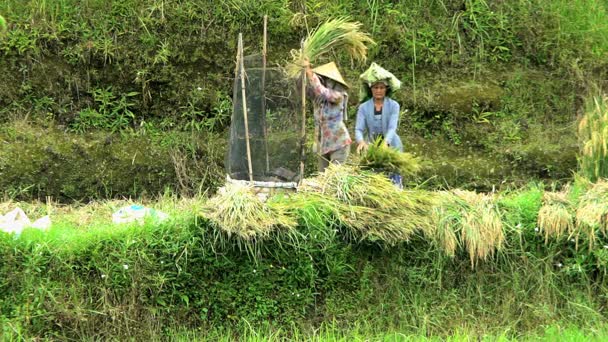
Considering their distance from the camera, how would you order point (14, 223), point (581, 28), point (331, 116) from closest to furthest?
point (14, 223) < point (331, 116) < point (581, 28)

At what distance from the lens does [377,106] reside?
22.5 feet

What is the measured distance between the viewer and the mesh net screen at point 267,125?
618cm

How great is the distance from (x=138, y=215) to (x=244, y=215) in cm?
116

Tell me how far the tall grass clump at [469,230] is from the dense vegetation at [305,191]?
0.04ft

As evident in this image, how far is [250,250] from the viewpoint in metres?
5.31

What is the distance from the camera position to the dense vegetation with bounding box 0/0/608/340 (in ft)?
17.3

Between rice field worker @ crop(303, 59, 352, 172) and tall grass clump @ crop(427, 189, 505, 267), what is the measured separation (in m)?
1.33

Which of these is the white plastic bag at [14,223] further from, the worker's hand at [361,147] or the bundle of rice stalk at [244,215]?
the worker's hand at [361,147]

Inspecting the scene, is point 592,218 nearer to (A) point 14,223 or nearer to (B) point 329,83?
(B) point 329,83

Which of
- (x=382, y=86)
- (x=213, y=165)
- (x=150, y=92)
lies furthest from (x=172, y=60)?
(x=382, y=86)

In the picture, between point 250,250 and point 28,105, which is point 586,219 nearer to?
point 250,250

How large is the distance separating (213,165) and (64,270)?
3327 millimetres

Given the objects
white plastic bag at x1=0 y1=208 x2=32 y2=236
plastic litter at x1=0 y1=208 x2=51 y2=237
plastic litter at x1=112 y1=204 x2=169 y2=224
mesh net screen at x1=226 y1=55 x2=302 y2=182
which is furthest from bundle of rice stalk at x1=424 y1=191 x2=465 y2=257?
white plastic bag at x1=0 y1=208 x2=32 y2=236

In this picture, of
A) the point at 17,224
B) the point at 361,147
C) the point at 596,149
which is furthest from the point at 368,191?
the point at 17,224
